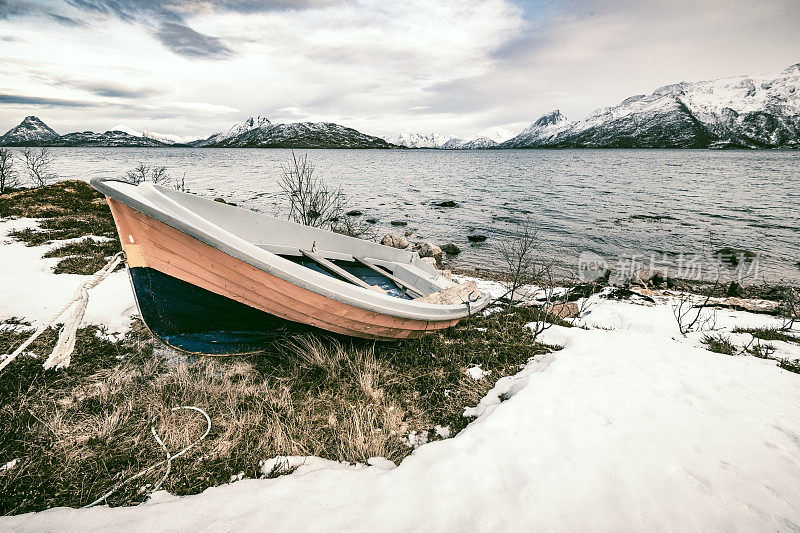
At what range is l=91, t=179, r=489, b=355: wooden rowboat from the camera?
3.13m

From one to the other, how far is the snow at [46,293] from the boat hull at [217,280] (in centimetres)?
258

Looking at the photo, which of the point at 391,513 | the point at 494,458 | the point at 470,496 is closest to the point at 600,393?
the point at 494,458

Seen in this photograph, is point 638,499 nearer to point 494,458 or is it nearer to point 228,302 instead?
point 494,458

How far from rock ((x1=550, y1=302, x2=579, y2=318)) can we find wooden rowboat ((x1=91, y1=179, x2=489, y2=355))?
10.9ft

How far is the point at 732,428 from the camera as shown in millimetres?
2879

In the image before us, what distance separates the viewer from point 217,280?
3410 mm

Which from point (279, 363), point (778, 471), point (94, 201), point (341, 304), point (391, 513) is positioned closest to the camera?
point (391, 513)

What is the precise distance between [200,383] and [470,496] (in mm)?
3182

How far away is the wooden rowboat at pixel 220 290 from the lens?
10.3 ft

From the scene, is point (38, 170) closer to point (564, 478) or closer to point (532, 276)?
point (532, 276)

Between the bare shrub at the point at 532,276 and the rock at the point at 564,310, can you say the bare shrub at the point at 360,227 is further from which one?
the rock at the point at 564,310

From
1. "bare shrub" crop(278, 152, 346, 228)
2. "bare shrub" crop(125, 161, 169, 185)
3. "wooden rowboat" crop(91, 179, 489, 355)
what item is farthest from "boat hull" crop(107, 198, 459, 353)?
"bare shrub" crop(125, 161, 169, 185)

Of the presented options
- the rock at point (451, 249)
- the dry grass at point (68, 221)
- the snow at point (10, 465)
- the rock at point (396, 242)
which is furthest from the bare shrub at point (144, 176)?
the rock at point (451, 249)

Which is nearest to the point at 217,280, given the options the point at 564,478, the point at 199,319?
the point at 199,319
